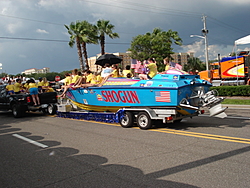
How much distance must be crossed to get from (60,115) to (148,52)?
27.2 metres

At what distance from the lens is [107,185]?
13.2 feet

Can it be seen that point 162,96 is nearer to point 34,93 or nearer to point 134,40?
point 34,93

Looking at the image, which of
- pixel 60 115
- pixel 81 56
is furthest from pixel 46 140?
pixel 81 56

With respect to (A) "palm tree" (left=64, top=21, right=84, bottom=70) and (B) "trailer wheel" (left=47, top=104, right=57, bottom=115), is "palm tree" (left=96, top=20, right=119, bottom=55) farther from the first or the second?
(B) "trailer wheel" (left=47, top=104, right=57, bottom=115)

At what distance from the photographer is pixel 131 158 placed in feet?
17.5

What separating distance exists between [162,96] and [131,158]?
285cm

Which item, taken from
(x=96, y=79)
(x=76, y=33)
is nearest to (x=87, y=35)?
(x=76, y=33)

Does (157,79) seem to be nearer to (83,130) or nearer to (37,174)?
(83,130)

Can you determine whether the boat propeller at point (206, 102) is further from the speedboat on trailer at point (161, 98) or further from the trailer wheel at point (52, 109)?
the trailer wheel at point (52, 109)

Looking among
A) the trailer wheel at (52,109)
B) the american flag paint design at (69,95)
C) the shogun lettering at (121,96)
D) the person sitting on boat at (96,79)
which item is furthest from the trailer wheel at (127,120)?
the trailer wheel at (52,109)

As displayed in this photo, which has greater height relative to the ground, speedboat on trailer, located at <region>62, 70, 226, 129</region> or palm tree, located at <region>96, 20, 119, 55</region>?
palm tree, located at <region>96, 20, 119, 55</region>

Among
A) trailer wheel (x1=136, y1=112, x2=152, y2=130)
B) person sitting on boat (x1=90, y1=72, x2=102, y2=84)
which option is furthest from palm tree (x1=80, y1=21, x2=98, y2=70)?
trailer wheel (x1=136, y1=112, x2=152, y2=130)

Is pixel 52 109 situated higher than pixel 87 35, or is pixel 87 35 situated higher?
pixel 87 35

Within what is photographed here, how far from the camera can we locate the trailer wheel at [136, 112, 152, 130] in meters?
8.08
